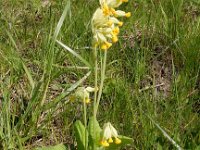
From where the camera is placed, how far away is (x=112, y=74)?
8.57 ft

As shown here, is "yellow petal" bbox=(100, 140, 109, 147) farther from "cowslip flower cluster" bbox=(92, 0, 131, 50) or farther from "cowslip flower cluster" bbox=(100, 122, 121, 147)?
"cowslip flower cluster" bbox=(92, 0, 131, 50)

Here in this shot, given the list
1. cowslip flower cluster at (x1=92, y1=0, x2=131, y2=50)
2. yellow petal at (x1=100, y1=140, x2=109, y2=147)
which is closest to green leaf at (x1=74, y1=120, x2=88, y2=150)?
yellow petal at (x1=100, y1=140, x2=109, y2=147)

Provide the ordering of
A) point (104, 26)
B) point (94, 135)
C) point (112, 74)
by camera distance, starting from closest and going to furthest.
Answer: point (104, 26)
point (94, 135)
point (112, 74)

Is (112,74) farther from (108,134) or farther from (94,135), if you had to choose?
(108,134)

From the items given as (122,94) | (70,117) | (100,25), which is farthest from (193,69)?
(100,25)

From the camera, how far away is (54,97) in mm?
2555

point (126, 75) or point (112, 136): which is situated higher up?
point (126, 75)

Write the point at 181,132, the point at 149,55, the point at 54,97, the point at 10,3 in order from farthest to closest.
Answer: the point at 10,3
the point at 149,55
the point at 54,97
the point at 181,132

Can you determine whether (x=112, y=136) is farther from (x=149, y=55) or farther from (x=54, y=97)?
(x=149, y=55)

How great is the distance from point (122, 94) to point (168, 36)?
0.64 m

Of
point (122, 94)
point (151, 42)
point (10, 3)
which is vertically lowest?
point (122, 94)

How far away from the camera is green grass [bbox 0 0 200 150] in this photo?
222cm

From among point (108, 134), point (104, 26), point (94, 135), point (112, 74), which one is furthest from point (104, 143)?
point (112, 74)

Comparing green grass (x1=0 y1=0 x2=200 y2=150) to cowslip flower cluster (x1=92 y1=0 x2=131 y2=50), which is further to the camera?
green grass (x1=0 y1=0 x2=200 y2=150)
